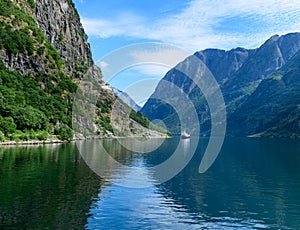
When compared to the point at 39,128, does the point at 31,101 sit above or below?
above

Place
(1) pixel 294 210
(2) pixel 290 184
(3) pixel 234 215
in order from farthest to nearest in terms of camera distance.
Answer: (2) pixel 290 184 < (1) pixel 294 210 < (3) pixel 234 215

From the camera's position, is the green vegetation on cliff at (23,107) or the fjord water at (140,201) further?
the green vegetation on cliff at (23,107)

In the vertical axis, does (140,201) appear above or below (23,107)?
below

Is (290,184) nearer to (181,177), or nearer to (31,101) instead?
(181,177)

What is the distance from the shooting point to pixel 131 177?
214ft

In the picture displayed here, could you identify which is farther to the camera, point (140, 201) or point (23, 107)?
point (23, 107)

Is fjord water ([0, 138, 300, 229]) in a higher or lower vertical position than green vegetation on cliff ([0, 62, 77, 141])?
lower

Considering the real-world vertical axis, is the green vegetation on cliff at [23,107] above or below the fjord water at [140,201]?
above

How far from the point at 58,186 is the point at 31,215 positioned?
1582cm

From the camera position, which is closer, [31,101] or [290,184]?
[290,184]

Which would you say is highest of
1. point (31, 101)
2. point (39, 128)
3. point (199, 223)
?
point (31, 101)

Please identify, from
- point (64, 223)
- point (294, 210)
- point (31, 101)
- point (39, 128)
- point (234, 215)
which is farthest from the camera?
point (31, 101)

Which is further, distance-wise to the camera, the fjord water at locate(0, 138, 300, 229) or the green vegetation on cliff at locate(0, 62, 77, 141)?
the green vegetation on cliff at locate(0, 62, 77, 141)

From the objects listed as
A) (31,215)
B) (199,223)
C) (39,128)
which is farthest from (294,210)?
(39,128)
